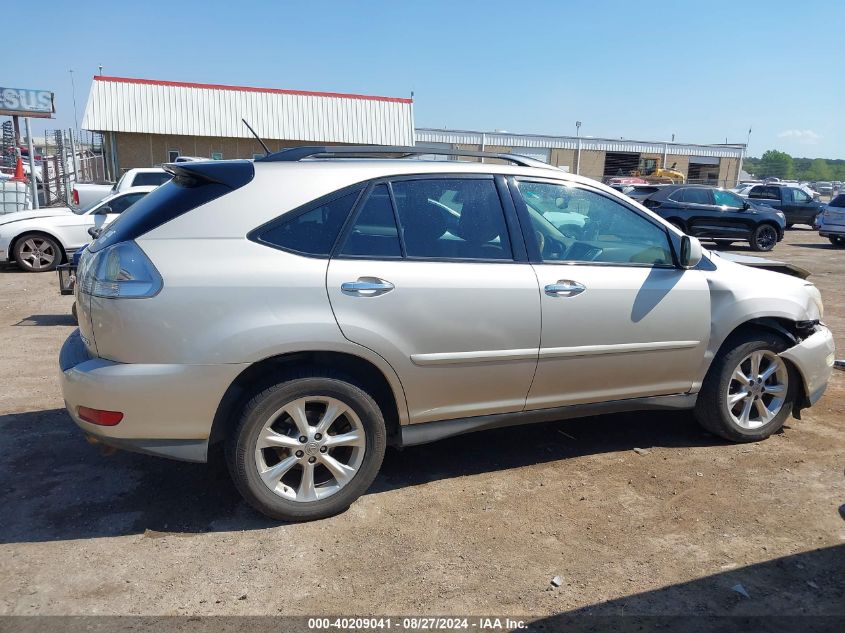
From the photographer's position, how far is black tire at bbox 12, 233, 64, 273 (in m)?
11.7

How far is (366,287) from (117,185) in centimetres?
1312

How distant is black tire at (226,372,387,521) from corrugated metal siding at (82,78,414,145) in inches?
1092

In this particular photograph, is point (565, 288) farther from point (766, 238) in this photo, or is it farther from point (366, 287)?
point (766, 238)

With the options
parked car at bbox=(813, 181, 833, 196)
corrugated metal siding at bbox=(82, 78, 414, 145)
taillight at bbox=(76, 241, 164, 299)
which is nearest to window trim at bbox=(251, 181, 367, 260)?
taillight at bbox=(76, 241, 164, 299)

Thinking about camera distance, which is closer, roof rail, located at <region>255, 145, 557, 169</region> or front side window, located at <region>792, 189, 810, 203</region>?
roof rail, located at <region>255, 145, 557, 169</region>

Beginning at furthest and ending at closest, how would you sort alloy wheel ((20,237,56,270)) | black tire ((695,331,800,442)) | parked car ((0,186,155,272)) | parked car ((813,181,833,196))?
parked car ((813,181,833,196)) → alloy wheel ((20,237,56,270)) → parked car ((0,186,155,272)) → black tire ((695,331,800,442))

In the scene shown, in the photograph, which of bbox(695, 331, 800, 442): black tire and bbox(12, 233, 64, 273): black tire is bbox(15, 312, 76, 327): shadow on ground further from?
bbox(695, 331, 800, 442): black tire

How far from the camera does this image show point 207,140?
30.2 metres

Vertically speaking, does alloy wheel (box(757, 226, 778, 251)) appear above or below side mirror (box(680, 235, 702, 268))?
below

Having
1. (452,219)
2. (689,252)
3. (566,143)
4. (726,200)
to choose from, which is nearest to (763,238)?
(726,200)

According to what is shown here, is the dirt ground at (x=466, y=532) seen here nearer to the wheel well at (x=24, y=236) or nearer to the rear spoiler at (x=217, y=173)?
the rear spoiler at (x=217, y=173)

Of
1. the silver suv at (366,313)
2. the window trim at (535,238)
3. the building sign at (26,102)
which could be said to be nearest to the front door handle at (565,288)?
the silver suv at (366,313)

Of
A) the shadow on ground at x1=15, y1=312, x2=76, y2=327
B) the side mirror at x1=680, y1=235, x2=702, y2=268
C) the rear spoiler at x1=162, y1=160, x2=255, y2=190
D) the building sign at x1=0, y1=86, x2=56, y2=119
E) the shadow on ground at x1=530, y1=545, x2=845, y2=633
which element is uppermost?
the building sign at x1=0, y1=86, x2=56, y2=119

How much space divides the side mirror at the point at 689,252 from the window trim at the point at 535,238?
73 millimetres
